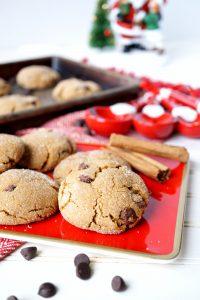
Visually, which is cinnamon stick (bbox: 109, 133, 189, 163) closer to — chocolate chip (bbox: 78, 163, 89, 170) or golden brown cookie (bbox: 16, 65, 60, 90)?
chocolate chip (bbox: 78, 163, 89, 170)

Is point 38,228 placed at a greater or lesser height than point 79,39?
greater

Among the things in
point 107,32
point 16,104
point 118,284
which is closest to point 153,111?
point 16,104

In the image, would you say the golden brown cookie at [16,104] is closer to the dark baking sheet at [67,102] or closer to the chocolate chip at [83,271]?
the dark baking sheet at [67,102]

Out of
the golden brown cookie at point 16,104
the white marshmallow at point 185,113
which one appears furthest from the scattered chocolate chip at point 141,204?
the golden brown cookie at point 16,104

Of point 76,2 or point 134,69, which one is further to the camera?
point 76,2

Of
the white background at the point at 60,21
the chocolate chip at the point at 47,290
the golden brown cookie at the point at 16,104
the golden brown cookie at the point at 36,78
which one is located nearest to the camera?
the chocolate chip at the point at 47,290

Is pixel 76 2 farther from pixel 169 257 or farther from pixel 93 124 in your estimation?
pixel 169 257

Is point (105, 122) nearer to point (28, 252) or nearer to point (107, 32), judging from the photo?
point (28, 252)

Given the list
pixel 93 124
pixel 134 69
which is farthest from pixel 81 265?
pixel 134 69
